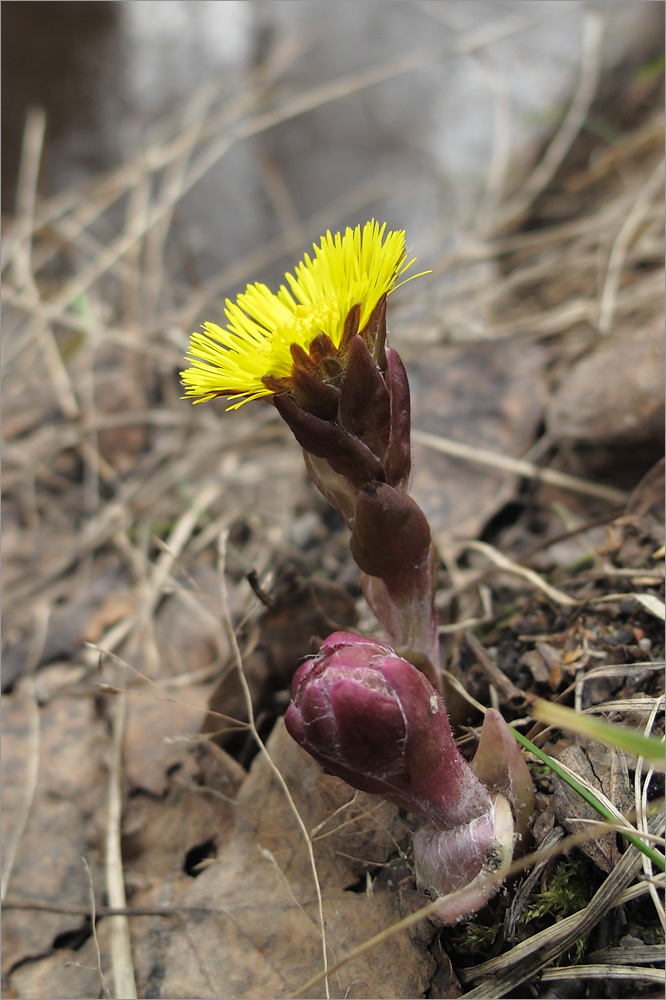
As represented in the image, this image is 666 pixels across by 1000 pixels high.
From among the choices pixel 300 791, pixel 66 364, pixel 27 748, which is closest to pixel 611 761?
pixel 300 791

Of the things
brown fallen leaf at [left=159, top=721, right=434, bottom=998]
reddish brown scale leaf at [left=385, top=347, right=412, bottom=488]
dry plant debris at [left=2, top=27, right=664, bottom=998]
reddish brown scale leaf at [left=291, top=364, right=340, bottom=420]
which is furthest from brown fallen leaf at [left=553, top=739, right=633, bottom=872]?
reddish brown scale leaf at [left=291, top=364, right=340, bottom=420]

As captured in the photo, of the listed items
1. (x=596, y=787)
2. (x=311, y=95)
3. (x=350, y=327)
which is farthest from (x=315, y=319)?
(x=311, y=95)

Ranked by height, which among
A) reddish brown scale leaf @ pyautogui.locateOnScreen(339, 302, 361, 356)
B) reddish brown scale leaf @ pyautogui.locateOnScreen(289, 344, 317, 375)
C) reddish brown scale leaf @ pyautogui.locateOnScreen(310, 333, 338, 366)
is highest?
reddish brown scale leaf @ pyautogui.locateOnScreen(339, 302, 361, 356)

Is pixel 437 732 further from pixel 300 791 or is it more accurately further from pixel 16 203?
pixel 16 203

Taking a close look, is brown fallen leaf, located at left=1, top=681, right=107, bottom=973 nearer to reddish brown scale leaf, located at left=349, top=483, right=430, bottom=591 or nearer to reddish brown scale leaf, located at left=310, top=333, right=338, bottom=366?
reddish brown scale leaf, located at left=349, top=483, right=430, bottom=591

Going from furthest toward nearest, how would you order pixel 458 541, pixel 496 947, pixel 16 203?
pixel 16 203, pixel 458 541, pixel 496 947

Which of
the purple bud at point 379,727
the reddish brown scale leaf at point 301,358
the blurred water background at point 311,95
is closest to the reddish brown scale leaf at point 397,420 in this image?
the reddish brown scale leaf at point 301,358
